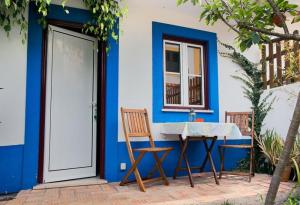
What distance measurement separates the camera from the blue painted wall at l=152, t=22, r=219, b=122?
4594mm

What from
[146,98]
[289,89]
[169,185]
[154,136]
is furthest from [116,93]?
[289,89]

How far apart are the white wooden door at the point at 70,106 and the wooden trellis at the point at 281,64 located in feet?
11.0

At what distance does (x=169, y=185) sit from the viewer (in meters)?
3.90

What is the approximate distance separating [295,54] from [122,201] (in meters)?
3.90

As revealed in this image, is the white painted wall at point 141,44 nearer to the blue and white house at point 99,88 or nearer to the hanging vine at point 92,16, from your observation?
the blue and white house at point 99,88

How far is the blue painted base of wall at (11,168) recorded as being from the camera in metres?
3.41

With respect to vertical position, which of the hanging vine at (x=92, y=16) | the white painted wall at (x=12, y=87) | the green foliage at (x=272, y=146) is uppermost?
the hanging vine at (x=92, y=16)

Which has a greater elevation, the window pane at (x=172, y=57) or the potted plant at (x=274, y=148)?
the window pane at (x=172, y=57)

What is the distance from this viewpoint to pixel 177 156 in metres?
4.66

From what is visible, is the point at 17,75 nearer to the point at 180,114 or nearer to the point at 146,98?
the point at 146,98

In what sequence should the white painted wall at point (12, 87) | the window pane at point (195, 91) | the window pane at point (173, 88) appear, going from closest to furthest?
the white painted wall at point (12, 87), the window pane at point (173, 88), the window pane at point (195, 91)

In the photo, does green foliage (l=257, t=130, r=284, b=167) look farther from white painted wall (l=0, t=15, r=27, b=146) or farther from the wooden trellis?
white painted wall (l=0, t=15, r=27, b=146)

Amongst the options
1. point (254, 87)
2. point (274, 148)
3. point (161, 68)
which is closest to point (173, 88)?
point (161, 68)

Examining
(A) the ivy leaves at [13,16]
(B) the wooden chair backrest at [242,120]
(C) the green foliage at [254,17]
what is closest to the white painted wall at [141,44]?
(B) the wooden chair backrest at [242,120]
